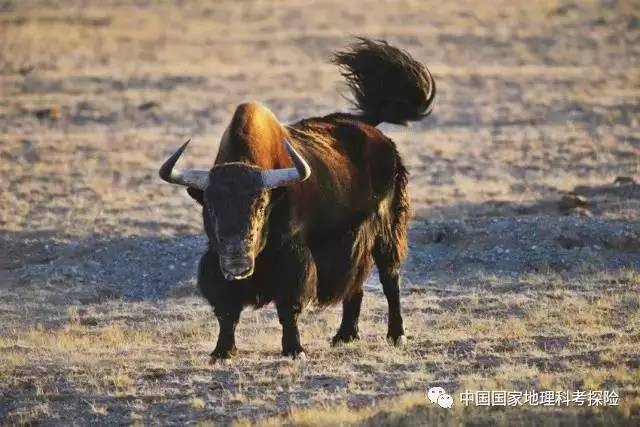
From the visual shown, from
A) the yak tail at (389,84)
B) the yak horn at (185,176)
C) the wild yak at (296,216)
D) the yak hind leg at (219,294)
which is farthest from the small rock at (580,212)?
the yak horn at (185,176)

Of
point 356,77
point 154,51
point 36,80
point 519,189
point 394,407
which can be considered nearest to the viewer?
point 394,407

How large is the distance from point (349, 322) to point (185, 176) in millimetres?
2695

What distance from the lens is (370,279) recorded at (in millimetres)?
17234

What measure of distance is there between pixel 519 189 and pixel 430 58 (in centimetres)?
2287

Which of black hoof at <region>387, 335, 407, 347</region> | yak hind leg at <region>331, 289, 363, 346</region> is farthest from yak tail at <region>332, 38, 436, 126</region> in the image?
→ black hoof at <region>387, 335, 407, 347</region>

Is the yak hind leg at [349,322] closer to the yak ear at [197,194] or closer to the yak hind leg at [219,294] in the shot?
the yak hind leg at [219,294]

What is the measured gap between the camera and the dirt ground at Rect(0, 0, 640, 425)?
11094 millimetres

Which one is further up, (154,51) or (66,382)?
(66,382)

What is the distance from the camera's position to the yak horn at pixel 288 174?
37.2 ft

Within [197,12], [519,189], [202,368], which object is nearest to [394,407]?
[202,368]

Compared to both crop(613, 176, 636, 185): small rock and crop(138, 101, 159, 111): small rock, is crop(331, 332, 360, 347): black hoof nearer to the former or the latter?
crop(613, 176, 636, 185): small rock

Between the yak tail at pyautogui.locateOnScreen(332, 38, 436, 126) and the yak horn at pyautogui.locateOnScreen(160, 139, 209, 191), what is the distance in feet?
12.8

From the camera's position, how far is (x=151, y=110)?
1382 inches

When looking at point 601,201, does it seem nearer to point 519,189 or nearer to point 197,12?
point 519,189
